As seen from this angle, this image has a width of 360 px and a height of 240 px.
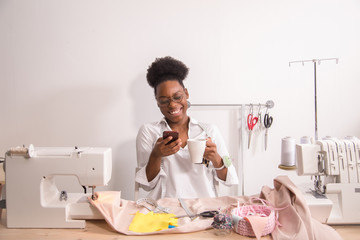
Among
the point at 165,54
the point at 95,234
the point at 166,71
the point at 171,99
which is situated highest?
the point at 165,54

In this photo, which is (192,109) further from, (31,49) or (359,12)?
(359,12)

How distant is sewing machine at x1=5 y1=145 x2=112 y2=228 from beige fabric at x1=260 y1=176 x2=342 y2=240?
71 centimetres

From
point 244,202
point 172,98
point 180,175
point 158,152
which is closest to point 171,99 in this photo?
point 172,98

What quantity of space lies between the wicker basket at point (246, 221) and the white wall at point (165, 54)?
1097 millimetres

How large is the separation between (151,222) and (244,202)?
0.42 m

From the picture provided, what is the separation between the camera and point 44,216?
39.6 inches

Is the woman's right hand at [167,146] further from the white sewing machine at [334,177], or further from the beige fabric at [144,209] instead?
the white sewing machine at [334,177]

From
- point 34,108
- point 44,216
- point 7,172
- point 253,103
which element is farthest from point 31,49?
point 253,103

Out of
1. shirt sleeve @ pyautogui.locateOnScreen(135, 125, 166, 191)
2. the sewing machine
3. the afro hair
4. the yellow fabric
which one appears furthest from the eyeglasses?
the yellow fabric

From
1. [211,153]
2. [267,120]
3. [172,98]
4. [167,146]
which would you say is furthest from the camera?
[267,120]

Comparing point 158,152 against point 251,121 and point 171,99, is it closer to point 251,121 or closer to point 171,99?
point 171,99

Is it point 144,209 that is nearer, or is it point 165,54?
point 144,209

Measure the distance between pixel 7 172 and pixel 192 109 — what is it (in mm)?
1317

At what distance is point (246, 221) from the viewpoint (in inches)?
34.5
